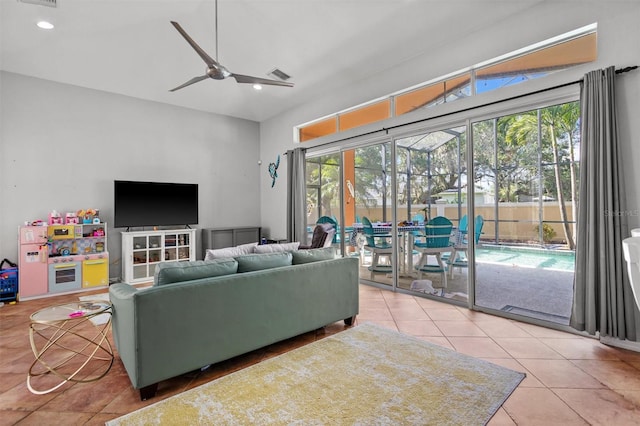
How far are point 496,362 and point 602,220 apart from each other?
4.77 ft

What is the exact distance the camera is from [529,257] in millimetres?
3303

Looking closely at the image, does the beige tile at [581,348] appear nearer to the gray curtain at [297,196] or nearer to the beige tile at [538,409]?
the beige tile at [538,409]

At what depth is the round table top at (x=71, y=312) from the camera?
2.02 m

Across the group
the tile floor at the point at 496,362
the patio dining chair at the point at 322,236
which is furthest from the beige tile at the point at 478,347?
the patio dining chair at the point at 322,236

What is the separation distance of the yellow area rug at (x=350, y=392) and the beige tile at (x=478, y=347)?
0.44ft

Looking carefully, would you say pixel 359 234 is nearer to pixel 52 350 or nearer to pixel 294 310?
pixel 294 310

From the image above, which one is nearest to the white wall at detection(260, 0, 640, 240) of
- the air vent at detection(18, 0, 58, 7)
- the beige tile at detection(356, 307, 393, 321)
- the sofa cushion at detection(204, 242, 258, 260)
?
the beige tile at detection(356, 307, 393, 321)

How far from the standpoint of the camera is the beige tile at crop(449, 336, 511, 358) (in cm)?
248

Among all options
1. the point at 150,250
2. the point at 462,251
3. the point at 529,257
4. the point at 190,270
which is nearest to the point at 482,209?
the point at 462,251

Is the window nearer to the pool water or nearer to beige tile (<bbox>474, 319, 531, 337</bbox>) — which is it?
the pool water

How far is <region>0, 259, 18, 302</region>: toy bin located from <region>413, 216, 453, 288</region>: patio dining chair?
17.2 feet

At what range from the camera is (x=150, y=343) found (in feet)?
6.22

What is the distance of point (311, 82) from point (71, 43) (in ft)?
9.73

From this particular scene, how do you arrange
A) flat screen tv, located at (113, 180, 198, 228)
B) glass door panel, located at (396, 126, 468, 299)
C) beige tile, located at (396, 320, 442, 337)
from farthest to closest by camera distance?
flat screen tv, located at (113, 180, 198, 228), glass door panel, located at (396, 126, 468, 299), beige tile, located at (396, 320, 442, 337)
